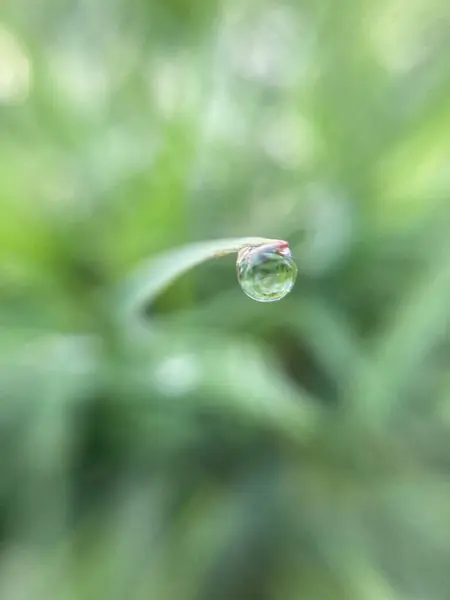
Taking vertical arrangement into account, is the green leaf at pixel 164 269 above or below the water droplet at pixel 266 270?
above

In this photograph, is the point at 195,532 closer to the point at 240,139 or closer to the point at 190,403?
the point at 190,403

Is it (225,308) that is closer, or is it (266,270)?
(266,270)

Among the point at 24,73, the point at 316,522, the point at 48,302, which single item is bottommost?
the point at 316,522

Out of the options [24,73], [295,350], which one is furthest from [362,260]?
[24,73]

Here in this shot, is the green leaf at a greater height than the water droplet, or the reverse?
the green leaf
